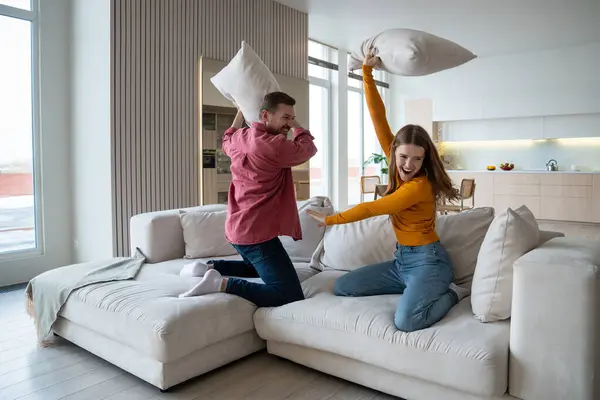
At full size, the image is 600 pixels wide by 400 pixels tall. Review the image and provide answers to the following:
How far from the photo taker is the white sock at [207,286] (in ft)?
8.13

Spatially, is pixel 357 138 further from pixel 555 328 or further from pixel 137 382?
pixel 555 328

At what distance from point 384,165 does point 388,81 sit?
6.06ft

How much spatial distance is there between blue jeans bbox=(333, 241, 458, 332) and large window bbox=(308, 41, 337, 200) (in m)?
6.10

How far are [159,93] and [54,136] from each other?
1064 mm

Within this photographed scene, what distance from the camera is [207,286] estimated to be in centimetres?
251

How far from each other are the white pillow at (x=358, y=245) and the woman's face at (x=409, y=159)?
489 mm

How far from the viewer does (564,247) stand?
2.06 m

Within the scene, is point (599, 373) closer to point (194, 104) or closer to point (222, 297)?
point (222, 297)

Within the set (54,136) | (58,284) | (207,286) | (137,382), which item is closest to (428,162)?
(207,286)

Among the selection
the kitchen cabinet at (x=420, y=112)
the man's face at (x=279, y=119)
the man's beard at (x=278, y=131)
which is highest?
the kitchen cabinet at (x=420, y=112)

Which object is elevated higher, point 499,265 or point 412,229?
point 412,229

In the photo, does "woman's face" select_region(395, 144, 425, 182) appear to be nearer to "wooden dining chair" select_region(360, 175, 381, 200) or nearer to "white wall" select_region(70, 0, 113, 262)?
"white wall" select_region(70, 0, 113, 262)

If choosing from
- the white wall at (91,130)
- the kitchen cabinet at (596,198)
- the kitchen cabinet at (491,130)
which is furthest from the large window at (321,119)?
the white wall at (91,130)

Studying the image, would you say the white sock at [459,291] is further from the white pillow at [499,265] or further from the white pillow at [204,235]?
the white pillow at [204,235]
